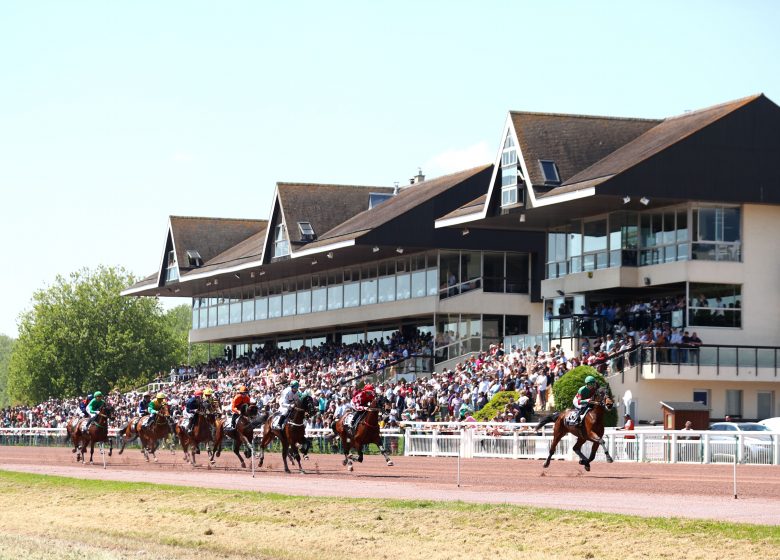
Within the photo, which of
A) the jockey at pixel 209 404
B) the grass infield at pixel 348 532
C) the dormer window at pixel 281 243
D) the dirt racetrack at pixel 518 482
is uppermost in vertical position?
the dormer window at pixel 281 243

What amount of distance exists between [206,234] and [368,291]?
18423 mm

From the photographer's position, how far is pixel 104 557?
712 inches

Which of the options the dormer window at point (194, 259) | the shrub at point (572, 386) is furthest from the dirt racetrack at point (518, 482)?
the dormer window at point (194, 259)

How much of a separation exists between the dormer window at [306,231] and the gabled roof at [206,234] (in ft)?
47.4

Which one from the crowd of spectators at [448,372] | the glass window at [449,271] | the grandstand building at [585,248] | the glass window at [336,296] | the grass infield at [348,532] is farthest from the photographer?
the glass window at [336,296]

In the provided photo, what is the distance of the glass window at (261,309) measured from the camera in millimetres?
79938

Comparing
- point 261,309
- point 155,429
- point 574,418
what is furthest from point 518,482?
point 261,309

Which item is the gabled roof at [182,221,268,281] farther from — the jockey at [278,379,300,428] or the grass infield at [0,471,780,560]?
the grass infield at [0,471,780,560]

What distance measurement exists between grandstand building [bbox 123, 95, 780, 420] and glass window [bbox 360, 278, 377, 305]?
86 mm

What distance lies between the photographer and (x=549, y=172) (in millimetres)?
52219

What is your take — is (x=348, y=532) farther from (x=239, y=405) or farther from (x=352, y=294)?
(x=352, y=294)

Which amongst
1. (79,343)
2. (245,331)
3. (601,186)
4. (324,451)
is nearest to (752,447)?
(601,186)

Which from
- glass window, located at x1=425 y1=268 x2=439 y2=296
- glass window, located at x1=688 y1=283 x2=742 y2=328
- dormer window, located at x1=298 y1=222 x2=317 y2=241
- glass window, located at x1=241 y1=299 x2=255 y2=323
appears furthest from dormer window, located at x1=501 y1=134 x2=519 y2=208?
glass window, located at x1=241 y1=299 x2=255 y2=323

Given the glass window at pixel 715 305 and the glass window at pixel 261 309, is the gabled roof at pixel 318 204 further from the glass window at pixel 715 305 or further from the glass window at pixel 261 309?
the glass window at pixel 715 305
